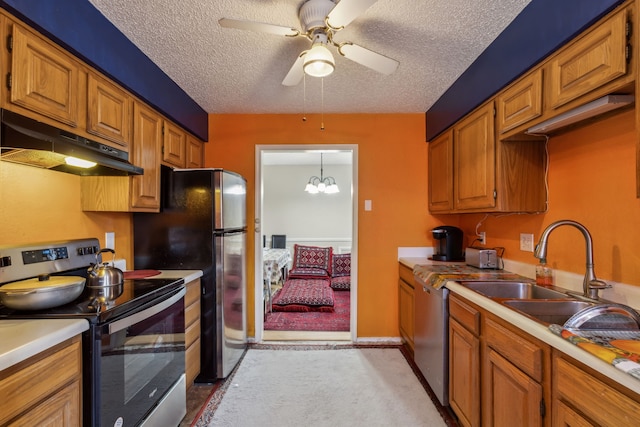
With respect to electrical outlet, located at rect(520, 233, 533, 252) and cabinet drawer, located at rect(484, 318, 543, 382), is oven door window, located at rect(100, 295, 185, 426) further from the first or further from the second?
electrical outlet, located at rect(520, 233, 533, 252)

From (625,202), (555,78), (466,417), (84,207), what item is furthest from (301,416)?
(555,78)

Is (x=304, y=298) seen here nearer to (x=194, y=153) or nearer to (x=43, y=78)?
(x=194, y=153)

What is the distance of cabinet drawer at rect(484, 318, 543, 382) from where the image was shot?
110 cm

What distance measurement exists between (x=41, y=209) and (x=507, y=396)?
2.43m

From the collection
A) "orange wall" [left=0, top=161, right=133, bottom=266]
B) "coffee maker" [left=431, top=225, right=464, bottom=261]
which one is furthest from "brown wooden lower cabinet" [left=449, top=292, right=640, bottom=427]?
"orange wall" [left=0, top=161, right=133, bottom=266]

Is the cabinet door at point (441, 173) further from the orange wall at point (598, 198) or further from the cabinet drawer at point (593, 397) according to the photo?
the cabinet drawer at point (593, 397)

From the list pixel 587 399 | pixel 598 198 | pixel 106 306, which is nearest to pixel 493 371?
pixel 587 399

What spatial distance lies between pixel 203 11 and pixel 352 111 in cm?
170

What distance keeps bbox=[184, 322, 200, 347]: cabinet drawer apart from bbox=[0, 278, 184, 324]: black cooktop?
0.46 meters

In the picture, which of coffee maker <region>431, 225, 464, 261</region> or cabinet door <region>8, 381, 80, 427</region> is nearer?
cabinet door <region>8, 381, 80, 427</region>

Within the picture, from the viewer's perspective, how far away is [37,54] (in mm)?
1251

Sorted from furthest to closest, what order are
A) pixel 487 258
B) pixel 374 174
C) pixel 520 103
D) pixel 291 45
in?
pixel 374 174, pixel 487 258, pixel 291 45, pixel 520 103

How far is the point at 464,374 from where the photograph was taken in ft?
5.46

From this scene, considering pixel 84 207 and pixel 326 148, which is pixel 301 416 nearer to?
pixel 84 207
